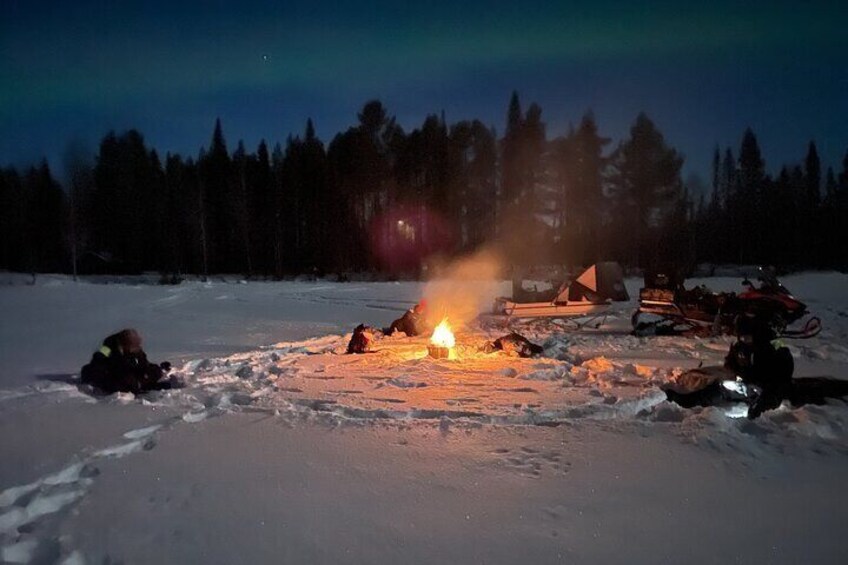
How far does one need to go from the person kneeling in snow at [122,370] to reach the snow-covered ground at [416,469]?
0.84ft

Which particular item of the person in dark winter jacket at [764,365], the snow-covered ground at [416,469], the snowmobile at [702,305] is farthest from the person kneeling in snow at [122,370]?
the snowmobile at [702,305]

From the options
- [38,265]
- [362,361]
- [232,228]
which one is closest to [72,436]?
[362,361]

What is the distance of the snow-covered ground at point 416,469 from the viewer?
10.6 ft

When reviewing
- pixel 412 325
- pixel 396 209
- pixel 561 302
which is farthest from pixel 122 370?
pixel 396 209

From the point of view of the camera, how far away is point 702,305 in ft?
38.7

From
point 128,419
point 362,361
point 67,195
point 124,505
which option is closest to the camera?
point 124,505

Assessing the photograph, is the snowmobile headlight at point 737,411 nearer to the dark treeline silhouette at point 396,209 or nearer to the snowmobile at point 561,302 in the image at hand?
the snowmobile at point 561,302

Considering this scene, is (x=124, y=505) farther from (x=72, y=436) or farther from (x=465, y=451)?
(x=465, y=451)

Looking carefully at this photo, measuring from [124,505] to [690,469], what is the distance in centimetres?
395

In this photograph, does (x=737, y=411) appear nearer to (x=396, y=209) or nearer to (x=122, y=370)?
(x=122, y=370)

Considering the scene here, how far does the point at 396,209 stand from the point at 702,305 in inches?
1345

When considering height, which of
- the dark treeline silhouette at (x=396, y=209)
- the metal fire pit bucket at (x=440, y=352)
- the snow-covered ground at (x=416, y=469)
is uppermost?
the dark treeline silhouette at (x=396, y=209)

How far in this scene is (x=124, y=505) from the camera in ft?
12.2

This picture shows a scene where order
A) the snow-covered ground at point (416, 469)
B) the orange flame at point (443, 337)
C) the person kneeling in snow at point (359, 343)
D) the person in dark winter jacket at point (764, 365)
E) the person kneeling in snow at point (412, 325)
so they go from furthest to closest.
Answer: the person kneeling in snow at point (412, 325)
the person kneeling in snow at point (359, 343)
the orange flame at point (443, 337)
the person in dark winter jacket at point (764, 365)
the snow-covered ground at point (416, 469)
